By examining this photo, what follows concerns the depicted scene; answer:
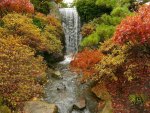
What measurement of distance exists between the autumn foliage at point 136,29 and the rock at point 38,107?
4915 millimetres

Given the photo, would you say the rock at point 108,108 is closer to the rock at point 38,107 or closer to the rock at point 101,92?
the rock at point 101,92

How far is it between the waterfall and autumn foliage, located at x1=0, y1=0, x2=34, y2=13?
5.63 metres

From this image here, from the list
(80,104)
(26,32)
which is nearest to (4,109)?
(80,104)

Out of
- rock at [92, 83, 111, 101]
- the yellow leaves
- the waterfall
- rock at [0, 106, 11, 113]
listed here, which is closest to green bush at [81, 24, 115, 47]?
the yellow leaves

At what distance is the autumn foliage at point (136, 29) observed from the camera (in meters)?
15.0

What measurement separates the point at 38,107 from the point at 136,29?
6278 mm

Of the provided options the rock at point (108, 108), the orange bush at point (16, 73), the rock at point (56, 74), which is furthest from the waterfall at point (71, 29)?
the rock at point (108, 108)

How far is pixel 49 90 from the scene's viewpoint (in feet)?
69.1

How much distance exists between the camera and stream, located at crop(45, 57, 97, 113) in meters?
19.0

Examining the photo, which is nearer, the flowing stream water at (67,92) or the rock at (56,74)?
the flowing stream water at (67,92)

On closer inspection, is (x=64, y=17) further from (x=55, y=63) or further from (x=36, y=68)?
(x=36, y=68)

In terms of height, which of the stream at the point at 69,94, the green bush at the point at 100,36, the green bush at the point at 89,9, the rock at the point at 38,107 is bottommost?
the stream at the point at 69,94

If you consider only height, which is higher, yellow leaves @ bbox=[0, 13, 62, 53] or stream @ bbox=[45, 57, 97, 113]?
yellow leaves @ bbox=[0, 13, 62, 53]

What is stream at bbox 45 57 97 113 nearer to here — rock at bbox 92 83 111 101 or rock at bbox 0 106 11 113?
rock at bbox 92 83 111 101
